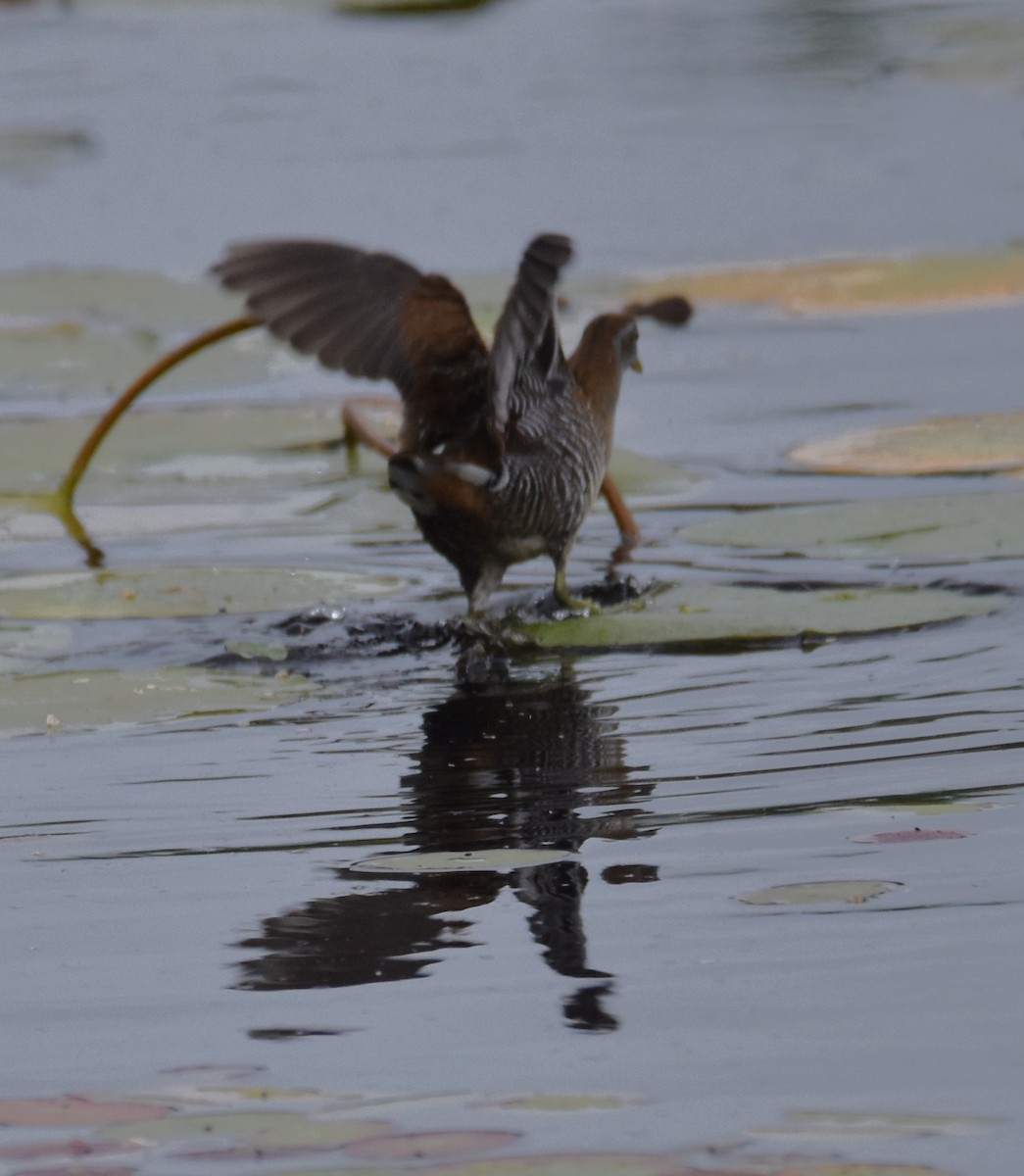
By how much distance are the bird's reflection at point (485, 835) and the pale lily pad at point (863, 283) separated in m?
4.71

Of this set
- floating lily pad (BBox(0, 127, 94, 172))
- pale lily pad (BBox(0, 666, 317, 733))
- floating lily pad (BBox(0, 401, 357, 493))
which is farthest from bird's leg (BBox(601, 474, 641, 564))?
floating lily pad (BBox(0, 127, 94, 172))

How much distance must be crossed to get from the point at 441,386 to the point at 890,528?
1.36m

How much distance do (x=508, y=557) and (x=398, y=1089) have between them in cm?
276

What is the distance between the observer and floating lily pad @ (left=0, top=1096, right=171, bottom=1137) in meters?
2.52

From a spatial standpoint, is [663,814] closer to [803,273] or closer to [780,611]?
[780,611]

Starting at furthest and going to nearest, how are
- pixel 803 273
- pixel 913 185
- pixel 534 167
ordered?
pixel 534 167 → pixel 913 185 → pixel 803 273

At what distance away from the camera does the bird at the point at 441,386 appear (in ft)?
16.3

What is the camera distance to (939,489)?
6.50 meters

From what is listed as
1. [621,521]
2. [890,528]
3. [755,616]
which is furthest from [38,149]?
[755,616]

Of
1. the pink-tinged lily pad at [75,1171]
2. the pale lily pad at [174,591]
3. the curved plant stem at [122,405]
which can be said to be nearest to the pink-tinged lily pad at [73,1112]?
the pink-tinged lily pad at [75,1171]

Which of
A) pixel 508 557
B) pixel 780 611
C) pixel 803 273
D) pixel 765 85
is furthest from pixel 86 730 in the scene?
pixel 765 85

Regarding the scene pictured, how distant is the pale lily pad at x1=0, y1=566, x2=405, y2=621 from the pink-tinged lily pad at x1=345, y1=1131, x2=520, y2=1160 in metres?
3.01

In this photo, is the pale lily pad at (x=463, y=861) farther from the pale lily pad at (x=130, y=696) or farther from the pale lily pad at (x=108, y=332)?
the pale lily pad at (x=108, y=332)

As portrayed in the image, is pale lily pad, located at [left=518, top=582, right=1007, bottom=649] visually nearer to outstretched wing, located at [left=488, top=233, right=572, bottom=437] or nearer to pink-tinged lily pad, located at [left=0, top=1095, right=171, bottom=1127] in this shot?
outstretched wing, located at [left=488, top=233, right=572, bottom=437]
